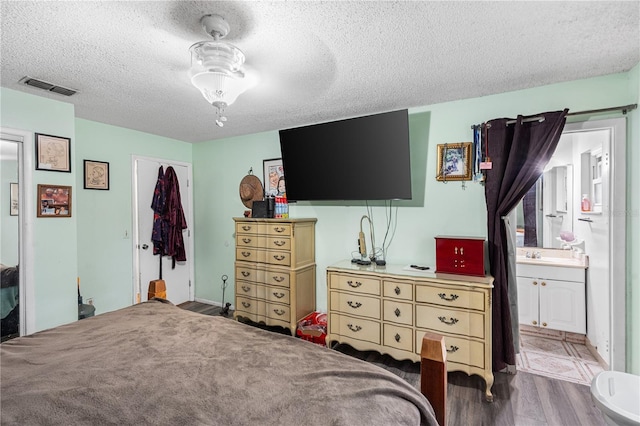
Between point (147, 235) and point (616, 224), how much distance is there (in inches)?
195

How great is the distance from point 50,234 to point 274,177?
91.8 inches

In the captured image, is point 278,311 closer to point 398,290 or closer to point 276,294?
point 276,294

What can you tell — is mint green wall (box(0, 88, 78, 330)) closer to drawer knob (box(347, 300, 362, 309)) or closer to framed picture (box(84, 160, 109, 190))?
framed picture (box(84, 160, 109, 190))

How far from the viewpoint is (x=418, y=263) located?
10.1 feet

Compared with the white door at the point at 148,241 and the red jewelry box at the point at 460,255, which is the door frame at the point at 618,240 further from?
the white door at the point at 148,241

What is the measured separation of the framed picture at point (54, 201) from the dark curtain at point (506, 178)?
12.9ft

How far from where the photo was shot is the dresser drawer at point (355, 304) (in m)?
2.75

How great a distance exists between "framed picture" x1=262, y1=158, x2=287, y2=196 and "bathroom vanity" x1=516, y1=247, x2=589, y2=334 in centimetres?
295

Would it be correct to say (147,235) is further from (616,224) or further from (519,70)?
(616,224)

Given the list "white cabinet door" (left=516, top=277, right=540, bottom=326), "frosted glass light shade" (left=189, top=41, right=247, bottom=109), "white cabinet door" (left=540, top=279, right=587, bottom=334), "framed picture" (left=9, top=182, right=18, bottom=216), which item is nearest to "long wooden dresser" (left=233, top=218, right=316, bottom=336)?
"frosted glass light shade" (left=189, top=41, right=247, bottom=109)

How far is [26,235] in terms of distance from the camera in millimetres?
2664

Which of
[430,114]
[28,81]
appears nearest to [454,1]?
[430,114]

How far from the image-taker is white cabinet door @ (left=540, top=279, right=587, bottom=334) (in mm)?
3129

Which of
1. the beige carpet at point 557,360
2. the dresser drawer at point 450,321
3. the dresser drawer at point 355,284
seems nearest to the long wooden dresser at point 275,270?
the dresser drawer at point 355,284
